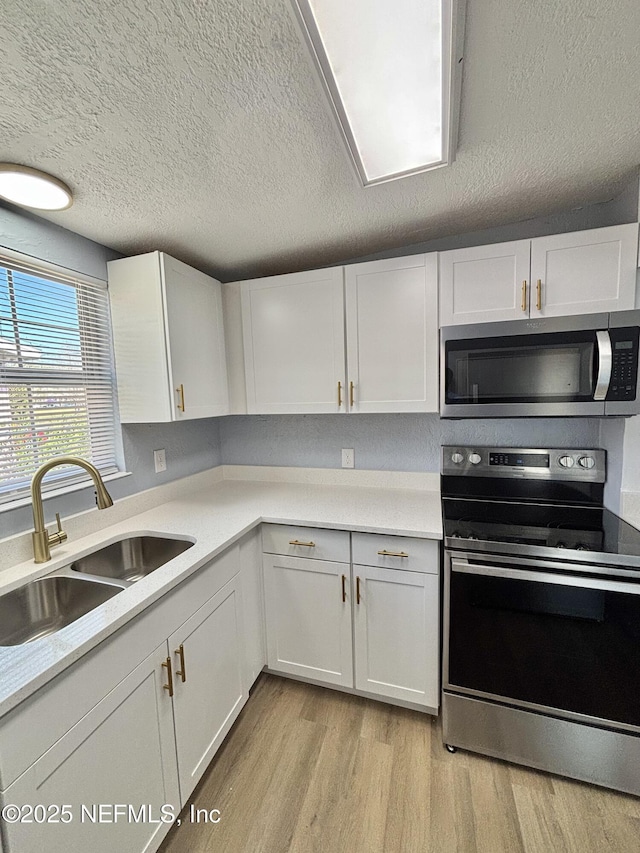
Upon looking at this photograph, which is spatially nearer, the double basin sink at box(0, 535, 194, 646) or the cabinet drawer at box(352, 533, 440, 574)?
the double basin sink at box(0, 535, 194, 646)

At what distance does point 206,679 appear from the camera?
1.32 metres

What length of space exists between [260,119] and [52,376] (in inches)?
50.2

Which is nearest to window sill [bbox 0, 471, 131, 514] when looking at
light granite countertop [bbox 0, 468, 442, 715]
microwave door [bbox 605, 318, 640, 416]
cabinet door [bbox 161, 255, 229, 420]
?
light granite countertop [bbox 0, 468, 442, 715]

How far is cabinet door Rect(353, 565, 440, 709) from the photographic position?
1484mm

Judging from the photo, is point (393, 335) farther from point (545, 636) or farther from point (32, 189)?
point (32, 189)

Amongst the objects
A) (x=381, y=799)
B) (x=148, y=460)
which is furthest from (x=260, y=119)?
(x=381, y=799)

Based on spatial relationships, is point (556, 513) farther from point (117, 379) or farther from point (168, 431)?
point (117, 379)

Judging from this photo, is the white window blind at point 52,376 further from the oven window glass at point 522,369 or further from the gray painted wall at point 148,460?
the oven window glass at point 522,369

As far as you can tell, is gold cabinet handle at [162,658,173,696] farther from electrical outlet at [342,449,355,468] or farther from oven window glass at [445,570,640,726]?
electrical outlet at [342,449,355,468]

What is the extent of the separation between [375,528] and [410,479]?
654 mm

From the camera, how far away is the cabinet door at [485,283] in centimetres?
155

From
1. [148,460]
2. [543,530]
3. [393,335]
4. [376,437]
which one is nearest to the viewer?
[543,530]

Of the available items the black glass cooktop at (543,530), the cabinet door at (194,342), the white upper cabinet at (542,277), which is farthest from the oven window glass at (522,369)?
the cabinet door at (194,342)

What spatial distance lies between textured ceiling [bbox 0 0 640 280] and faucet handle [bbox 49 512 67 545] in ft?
4.08
